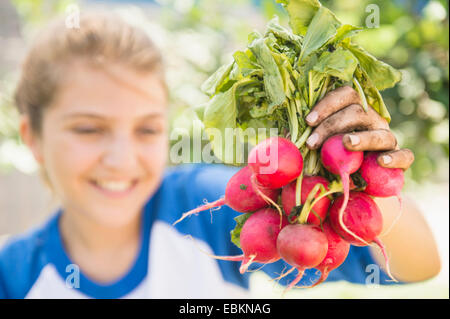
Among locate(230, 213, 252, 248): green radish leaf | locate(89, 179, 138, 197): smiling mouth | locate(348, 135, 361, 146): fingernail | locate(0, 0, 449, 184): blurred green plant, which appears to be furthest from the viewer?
locate(89, 179, 138, 197): smiling mouth

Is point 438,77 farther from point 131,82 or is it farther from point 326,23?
point 131,82

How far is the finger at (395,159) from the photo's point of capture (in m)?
0.41

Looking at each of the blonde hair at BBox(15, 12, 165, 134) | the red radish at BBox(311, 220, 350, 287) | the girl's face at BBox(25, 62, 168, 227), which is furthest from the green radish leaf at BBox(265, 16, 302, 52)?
the blonde hair at BBox(15, 12, 165, 134)

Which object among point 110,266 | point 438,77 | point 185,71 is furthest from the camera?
point 185,71

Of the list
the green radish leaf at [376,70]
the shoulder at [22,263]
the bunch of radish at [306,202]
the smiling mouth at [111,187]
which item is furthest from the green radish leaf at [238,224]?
the shoulder at [22,263]

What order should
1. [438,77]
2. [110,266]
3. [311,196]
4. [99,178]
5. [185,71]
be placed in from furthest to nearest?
[185,71] < [110,266] < [99,178] < [438,77] < [311,196]

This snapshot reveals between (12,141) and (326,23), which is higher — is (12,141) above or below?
above

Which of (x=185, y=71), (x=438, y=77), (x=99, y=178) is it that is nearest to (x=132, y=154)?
(x=99, y=178)

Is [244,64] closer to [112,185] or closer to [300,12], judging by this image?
[300,12]

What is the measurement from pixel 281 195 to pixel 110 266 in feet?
3.06

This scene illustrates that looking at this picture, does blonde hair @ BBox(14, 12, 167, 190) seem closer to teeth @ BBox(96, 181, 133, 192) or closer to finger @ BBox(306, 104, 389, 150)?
teeth @ BBox(96, 181, 133, 192)

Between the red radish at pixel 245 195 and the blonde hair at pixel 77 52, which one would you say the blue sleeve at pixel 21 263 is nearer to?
the blonde hair at pixel 77 52

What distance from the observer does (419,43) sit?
42.1 inches

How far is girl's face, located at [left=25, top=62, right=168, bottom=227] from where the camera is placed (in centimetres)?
106
